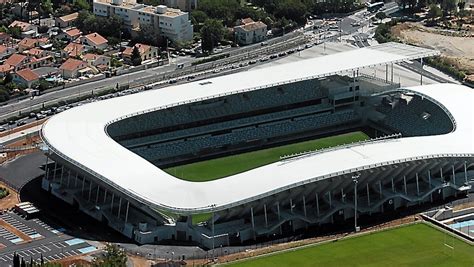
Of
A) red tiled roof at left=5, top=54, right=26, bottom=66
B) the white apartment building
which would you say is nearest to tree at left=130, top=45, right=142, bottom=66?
the white apartment building

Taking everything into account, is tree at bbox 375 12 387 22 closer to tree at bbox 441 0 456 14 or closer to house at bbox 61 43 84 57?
tree at bbox 441 0 456 14

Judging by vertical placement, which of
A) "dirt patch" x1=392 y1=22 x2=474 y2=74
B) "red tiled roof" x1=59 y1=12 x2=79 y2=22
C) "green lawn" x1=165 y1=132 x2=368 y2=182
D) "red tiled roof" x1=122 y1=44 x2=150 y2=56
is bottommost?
"dirt patch" x1=392 y1=22 x2=474 y2=74

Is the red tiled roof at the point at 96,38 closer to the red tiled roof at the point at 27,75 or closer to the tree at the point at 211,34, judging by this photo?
the tree at the point at 211,34

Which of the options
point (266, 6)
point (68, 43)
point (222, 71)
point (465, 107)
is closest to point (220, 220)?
point (465, 107)

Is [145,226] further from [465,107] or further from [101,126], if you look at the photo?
[465,107]

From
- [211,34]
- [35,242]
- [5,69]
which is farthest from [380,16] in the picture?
A: [35,242]

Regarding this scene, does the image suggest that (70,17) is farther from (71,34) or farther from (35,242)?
(35,242)

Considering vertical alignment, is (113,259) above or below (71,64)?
above

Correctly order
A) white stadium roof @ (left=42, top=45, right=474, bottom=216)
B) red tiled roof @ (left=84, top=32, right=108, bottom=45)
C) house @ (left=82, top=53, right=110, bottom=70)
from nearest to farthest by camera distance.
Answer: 1. white stadium roof @ (left=42, top=45, right=474, bottom=216)
2. house @ (left=82, top=53, right=110, bottom=70)
3. red tiled roof @ (left=84, top=32, right=108, bottom=45)
